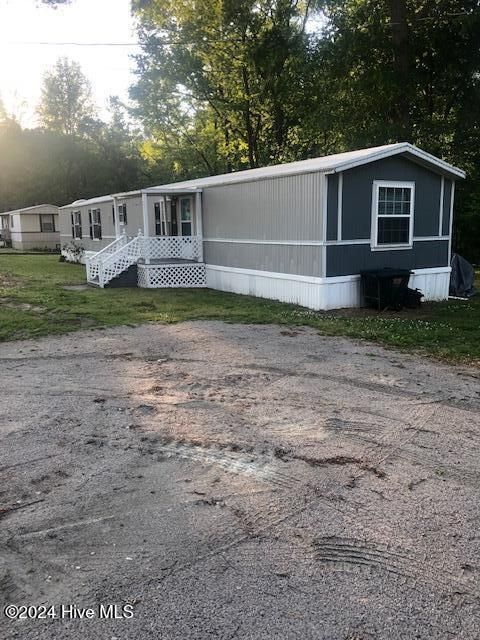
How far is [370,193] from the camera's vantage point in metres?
11.6

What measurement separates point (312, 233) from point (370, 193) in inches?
59.9

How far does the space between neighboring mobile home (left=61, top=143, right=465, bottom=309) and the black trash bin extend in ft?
0.82

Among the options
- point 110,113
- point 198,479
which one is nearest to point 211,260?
point 198,479

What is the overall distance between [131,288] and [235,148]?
17.9 meters

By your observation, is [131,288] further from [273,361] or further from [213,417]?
[213,417]

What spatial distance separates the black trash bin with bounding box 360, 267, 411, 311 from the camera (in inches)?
448

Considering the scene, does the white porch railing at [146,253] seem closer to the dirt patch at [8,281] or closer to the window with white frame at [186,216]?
the window with white frame at [186,216]

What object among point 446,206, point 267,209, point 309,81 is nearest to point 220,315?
point 267,209

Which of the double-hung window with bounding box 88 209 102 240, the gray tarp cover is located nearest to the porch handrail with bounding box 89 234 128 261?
the double-hung window with bounding box 88 209 102 240

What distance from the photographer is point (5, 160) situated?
1658 inches

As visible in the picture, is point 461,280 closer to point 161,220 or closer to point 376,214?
point 376,214

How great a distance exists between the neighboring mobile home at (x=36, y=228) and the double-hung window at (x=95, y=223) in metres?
11.4

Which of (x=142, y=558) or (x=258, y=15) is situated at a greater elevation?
(x=258, y=15)

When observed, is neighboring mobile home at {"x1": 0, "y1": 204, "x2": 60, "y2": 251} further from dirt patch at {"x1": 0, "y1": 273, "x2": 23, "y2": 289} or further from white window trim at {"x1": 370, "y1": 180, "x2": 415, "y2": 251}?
white window trim at {"x1": 370, "y1": 180, "x2": 415, "y2": 251}
